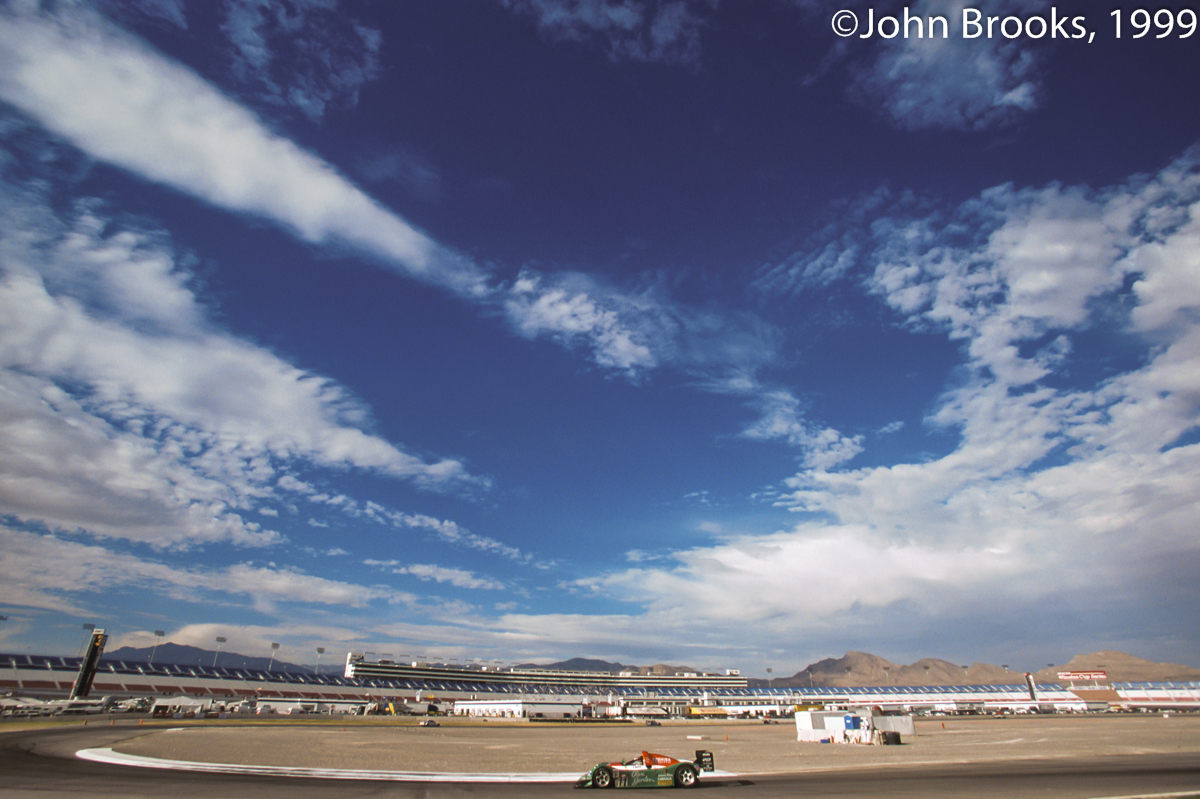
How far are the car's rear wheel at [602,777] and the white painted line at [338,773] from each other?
316 centimetres

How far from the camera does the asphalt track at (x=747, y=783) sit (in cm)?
2305

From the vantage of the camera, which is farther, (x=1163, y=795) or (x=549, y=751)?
(x=549, y=751)

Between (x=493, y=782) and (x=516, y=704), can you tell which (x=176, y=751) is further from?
(x=516, y=704)

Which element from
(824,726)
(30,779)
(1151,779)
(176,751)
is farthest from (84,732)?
(1151,779)

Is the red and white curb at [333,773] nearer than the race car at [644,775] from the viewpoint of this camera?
No

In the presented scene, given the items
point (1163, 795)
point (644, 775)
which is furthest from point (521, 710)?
point (1163, 795)

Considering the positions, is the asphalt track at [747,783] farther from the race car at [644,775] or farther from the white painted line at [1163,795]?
the race car at [644,775]

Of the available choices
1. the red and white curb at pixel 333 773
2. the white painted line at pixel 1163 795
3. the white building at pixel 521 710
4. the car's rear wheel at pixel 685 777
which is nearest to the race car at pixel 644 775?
the car's rear wheel at pixel 685 777

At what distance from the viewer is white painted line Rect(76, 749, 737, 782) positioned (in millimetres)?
28719

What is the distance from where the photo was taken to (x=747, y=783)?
90.5 ft

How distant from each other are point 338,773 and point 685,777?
735 inches

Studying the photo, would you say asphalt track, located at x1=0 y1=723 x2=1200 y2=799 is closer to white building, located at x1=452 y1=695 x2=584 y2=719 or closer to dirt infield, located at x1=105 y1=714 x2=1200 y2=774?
dirt infield, located at x1=105 y1=714 x2=1200 y2=774

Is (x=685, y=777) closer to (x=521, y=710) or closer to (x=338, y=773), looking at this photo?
(x=338, y=773)

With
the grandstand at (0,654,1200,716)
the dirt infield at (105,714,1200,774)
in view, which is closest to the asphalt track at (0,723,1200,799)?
the dirt infield at (105,714,1200,774)
